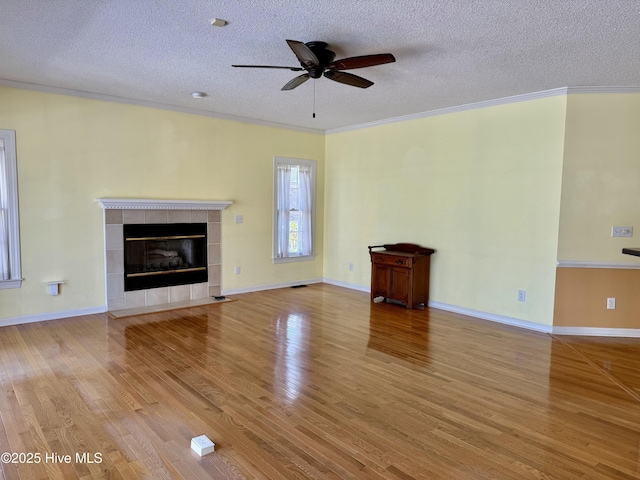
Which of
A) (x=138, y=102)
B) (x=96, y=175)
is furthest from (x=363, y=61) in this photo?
(x=96, y=175)

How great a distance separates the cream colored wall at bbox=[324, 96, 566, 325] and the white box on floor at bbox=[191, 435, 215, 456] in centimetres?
393

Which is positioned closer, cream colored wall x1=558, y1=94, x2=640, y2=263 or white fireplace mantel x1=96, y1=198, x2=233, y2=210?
cream colored wall x1=558, y1=94, x2=640, y2=263

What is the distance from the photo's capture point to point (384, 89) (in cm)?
475

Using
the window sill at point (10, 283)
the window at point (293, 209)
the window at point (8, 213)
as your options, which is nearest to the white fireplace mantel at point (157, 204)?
the window at point (8, 213)

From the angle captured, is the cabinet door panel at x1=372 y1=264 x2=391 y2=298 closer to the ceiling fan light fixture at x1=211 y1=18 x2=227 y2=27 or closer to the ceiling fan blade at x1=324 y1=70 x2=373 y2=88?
the ceiling fan blade at x1=324 y1=70 x2=373 y2=88

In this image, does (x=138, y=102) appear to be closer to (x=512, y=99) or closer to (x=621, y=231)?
(x=512, y=99)

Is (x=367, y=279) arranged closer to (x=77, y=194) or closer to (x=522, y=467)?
(x=77, y=194)

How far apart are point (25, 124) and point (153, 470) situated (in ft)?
13.8

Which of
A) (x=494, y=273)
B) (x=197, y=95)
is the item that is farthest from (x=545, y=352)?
(x=197, y=95)

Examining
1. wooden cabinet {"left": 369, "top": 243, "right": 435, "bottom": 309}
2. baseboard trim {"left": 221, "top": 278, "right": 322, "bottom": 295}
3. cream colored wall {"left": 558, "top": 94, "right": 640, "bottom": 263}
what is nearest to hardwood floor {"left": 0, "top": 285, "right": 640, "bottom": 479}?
wooden cabinet {"left": 369, "top": 243, "right": 435, "bottom": 309}

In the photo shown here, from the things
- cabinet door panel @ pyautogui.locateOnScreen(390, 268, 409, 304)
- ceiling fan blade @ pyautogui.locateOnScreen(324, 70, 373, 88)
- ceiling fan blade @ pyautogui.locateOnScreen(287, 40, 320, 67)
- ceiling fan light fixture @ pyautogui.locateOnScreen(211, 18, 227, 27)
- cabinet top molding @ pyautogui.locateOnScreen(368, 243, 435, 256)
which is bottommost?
cabinet door panel @ pyautogui.locateOnScreen(390, 268, 409, 304)

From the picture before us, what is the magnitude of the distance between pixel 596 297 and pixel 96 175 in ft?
19.3

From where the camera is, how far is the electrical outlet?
14.9ft

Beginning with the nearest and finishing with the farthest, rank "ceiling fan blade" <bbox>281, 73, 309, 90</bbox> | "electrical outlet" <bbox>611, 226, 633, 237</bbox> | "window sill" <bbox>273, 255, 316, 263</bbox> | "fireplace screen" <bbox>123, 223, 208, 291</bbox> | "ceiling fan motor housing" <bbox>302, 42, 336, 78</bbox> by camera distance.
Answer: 1. "ceiling fan motor housing" <bbox>302, 42, 336, 78</bbox>
2. "ceiling fan blade" <bbox>281, 73, 309, 90</bbox>
3. "electrical outlet" <bbox>611, 226, 633, 237</bbox>
4. "fireplace screen" <bbox>123, 223, 208, 291</bbox>
5. "window sill" <bbox>273, 255, 316, 263</bbox>
